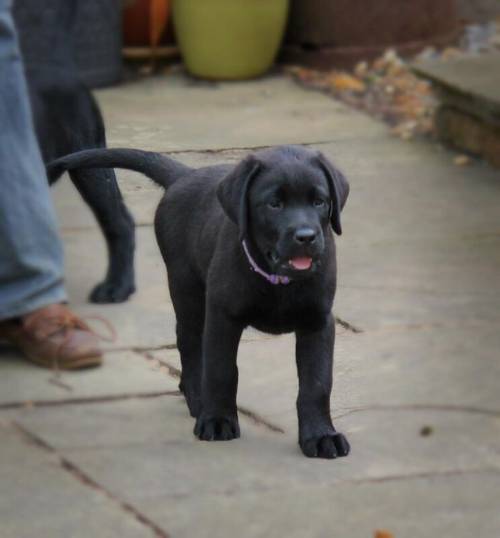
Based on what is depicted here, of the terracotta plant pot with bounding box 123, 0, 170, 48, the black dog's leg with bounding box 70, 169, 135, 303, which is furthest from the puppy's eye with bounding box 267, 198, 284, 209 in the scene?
the terracotta plant pot with bounding box 123, 0, 170, 48

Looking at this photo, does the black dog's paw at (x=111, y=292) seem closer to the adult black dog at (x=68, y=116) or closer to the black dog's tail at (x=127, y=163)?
the adult black dog at (x=68, y=116)

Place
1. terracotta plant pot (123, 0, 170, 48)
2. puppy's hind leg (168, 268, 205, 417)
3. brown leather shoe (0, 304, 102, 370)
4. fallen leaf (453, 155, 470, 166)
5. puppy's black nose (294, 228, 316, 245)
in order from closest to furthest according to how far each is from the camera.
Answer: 1. puppy's black nose (294, 228, 316, 245)
2. puppy's hind leg (168, 268, 205, 417)
3. brown leather shoe (0, 304, 102, 370)
4. fallen leaf (453, 155, 470, 166)
5. terracotta plant pot (123, 0, 170, 48)

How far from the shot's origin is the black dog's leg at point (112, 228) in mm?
1915

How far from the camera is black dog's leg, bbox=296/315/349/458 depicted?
7.04 feet

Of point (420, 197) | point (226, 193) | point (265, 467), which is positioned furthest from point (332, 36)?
point (226, 193)

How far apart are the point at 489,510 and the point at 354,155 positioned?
642 millimetres

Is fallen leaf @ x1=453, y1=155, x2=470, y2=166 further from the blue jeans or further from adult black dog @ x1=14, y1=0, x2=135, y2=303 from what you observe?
adult black dog @ x1=14, y1=0, x2=135, y2=303

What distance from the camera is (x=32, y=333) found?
10.3 feet

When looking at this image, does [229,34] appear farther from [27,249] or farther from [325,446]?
[325,446]

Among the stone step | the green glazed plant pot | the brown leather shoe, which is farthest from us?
the green glazed plant pot

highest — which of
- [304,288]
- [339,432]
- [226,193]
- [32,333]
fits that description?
[226,193]

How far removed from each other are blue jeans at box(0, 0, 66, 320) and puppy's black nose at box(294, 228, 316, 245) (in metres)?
0.53

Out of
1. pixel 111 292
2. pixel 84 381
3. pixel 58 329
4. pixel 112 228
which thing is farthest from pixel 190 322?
pixel 111 292

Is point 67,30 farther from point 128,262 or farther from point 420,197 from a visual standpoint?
point 420,197
